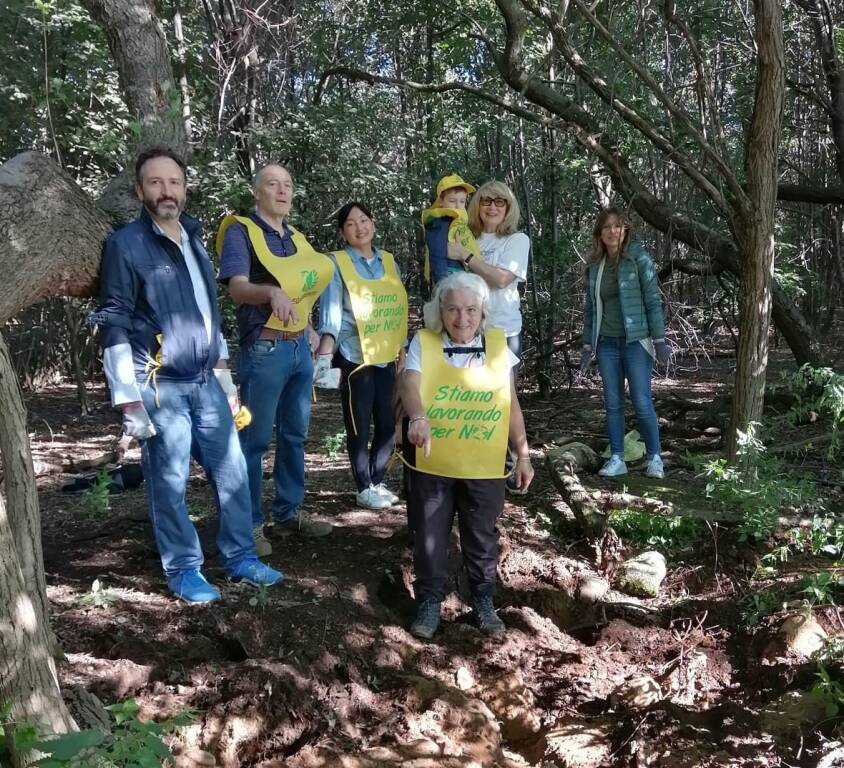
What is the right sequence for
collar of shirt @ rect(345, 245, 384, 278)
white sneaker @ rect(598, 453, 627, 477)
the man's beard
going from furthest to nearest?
white sneaker @ rect(598, 453, 627, 477) → collar of shirt @ rect(345, 245, 384, 278) → the man's beard

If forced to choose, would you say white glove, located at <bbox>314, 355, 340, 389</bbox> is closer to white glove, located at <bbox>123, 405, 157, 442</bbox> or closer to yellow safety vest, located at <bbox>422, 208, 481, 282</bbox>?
yellow safety vest, located at <bbox>422, 208, 481, 282</bbox>

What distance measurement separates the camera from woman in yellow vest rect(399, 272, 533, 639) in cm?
363

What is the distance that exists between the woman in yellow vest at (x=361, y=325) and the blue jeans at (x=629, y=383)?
169 cm

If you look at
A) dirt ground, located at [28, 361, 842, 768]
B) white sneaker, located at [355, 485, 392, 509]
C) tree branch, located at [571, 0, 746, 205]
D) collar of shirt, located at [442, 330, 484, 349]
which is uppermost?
tree branch, located at [571, 0, 746, 205]

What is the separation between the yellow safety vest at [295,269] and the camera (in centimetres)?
389

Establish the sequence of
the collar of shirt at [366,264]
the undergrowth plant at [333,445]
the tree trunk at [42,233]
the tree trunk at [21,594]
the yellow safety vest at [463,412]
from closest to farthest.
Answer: the tree trunk at [21,594] < the tree trunk at [42,233] < the yellow safety vest at [463,412] < the collar of shirt at [366,264] < the undergrowth plant at [333,445]

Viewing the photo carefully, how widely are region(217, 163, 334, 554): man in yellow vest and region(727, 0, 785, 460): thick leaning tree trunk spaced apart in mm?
2471

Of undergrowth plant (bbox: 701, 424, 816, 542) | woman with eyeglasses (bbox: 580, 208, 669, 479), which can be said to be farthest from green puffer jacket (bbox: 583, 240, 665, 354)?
undergrowth plant (bbox: 701, 424, 816, 542)

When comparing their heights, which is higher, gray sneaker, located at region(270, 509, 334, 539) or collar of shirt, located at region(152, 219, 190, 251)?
collar of shirt, located at region(152, 219, 190, 251)

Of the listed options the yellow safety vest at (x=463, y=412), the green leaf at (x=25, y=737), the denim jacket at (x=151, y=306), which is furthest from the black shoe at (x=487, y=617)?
the green leaf at (x=25, y=737)

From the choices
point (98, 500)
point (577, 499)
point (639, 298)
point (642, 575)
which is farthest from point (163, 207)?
point (639, 298)

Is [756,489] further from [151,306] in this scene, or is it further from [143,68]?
[143,68]

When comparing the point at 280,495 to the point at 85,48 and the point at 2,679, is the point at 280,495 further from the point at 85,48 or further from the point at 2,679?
the point at 85,48

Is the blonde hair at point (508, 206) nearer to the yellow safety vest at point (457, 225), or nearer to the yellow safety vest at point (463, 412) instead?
the yellow safety vest at point (457, 225)
